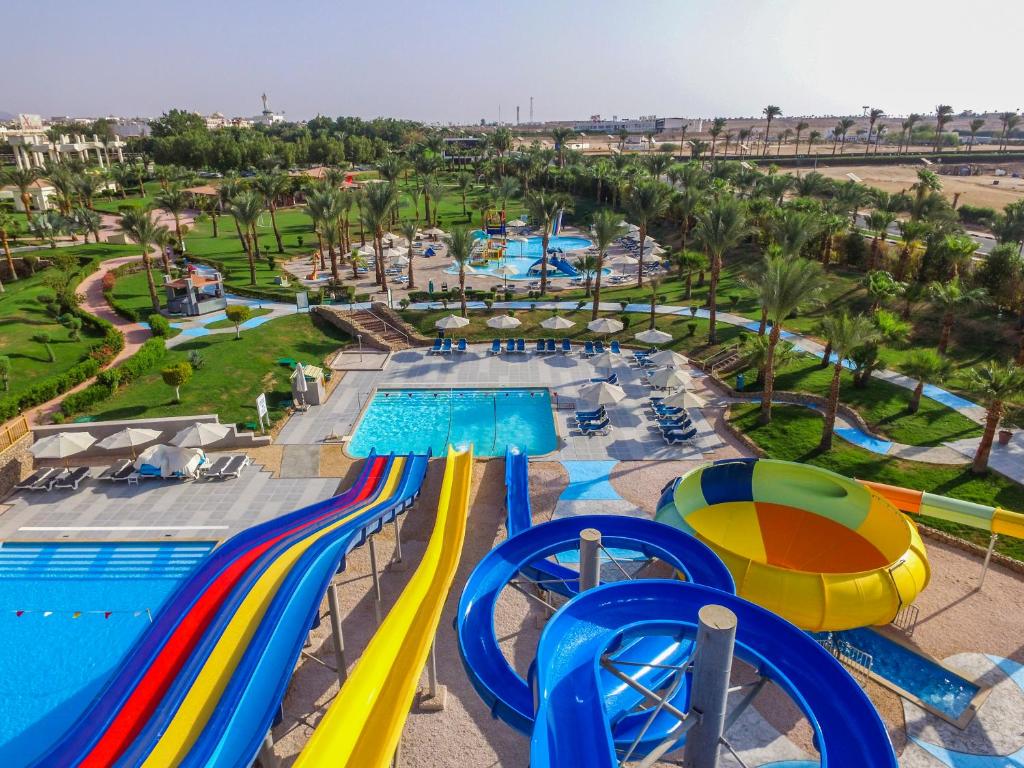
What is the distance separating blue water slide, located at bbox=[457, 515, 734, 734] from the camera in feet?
35.3

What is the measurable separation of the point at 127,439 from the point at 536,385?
1855 cm

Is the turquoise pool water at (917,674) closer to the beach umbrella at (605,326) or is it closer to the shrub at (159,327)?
the beach umbrella at (605,326)

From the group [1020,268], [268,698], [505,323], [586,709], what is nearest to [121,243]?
[505,323]

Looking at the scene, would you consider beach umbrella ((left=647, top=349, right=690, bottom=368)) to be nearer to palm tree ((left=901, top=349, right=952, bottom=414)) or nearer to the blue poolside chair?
the blue poolside chair

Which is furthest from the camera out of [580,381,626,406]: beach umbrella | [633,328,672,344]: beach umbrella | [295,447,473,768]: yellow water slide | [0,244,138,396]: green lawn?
[633,328,672,344]: beach umbrella

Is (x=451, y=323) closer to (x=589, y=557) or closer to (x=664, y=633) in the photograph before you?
(x=589, y=557)

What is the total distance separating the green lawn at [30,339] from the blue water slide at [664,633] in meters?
31.4

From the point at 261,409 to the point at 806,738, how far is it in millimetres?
22818

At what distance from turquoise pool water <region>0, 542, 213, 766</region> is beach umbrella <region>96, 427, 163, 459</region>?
16.5 feet

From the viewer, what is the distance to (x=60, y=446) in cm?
2412

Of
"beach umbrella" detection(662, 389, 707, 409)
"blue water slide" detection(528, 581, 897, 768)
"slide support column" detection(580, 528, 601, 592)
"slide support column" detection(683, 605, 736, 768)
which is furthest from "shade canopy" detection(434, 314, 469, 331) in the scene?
"slide support column" detection(683, 605, 736, 768)

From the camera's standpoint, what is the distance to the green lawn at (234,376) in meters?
29.1

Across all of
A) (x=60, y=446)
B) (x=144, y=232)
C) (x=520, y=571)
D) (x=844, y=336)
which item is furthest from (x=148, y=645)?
(x=144, y=232)

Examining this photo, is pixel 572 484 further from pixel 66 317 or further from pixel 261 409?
pixel 66 317
